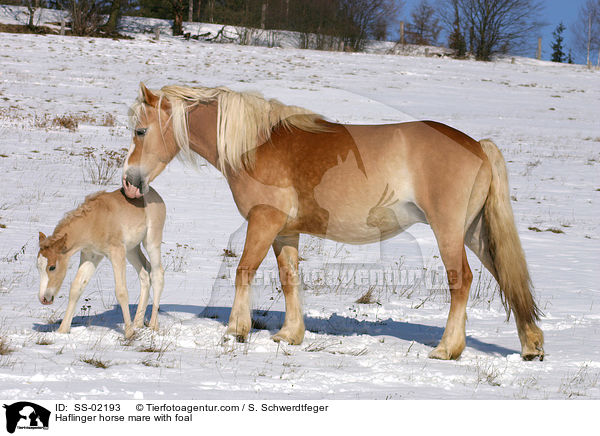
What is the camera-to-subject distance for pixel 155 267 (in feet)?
18.9

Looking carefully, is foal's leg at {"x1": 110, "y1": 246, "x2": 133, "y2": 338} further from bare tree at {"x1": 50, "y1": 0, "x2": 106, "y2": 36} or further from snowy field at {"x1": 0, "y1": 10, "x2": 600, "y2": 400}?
bare tree at {"x1": 50, "y1": 0, "x2": 106, "y2": 36}

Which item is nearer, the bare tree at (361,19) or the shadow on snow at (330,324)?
the shadow on snow at (330,324)

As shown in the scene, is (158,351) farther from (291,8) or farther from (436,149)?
(291,8)

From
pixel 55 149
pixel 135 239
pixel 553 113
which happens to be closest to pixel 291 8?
pixel 553 113

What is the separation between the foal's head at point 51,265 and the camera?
5117 millimetres

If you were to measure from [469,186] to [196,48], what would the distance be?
123 ft

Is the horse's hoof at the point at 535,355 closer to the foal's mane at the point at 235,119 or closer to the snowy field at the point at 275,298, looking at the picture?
the snowy field at the point at 275,298

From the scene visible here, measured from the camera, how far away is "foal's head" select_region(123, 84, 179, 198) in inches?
211

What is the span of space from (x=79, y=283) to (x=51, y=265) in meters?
0.36

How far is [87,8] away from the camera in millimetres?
46781

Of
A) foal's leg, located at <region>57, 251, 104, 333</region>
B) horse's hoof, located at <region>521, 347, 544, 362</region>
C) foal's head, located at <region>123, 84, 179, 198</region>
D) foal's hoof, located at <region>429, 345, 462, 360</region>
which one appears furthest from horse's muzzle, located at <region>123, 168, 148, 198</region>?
horse's hoof, located at <region>521, 347, 544, 362</region>

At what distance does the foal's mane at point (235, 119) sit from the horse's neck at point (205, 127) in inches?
2.3

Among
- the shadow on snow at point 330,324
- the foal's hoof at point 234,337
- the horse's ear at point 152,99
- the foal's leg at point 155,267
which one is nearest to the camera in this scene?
the horse's ear at point 152,99
